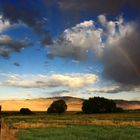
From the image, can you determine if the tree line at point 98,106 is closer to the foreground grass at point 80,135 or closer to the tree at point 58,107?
the tree at point 58,107

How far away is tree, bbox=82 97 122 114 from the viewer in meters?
145

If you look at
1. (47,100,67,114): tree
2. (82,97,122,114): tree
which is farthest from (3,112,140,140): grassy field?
(47,100,67,114): tree

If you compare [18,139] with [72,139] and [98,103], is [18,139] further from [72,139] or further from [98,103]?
[98,103]

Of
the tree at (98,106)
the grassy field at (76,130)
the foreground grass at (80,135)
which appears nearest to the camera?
the foreground grass at (80,135)

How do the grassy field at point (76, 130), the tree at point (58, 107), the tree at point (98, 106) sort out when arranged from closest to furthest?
the grassy field at point (76, 130) → the tree at point (98, 106) → the tree at point (58, 107)

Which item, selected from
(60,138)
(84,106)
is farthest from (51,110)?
(60,138)

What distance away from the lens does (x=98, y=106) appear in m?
145

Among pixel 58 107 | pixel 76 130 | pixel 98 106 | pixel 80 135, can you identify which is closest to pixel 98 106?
pixel 98 106

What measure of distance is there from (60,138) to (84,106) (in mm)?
116346

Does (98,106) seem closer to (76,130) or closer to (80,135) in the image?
(76,130)

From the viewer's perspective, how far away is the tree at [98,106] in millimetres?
145125

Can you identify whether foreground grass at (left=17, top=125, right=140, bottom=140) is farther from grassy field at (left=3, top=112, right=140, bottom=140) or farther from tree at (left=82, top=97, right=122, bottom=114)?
tree at (left=82, top=97, right=122, bottom=114)

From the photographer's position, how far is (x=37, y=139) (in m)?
30.9

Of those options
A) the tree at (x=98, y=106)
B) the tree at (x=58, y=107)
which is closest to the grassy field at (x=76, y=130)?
the tree at (x=98, y=106)
